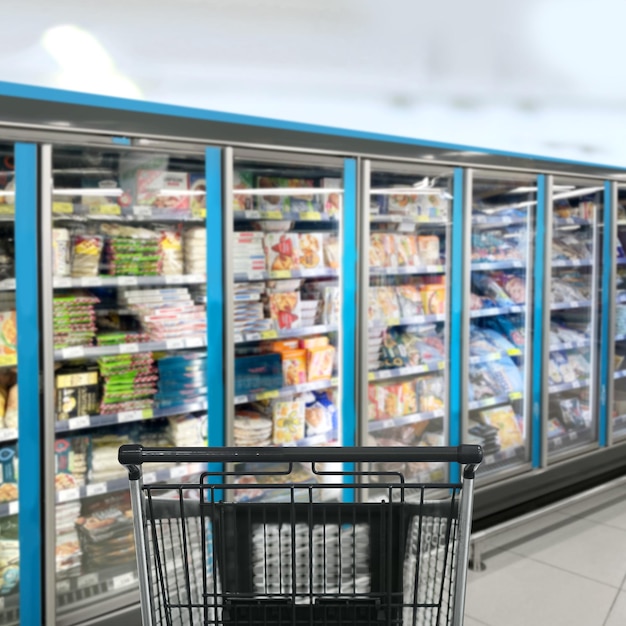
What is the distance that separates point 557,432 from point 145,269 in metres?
2.96

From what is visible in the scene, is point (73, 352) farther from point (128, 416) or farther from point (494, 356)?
point (494, 356)

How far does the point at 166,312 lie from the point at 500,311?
1.97 meters

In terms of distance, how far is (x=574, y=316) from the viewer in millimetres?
4488

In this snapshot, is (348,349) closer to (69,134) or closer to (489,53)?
(69,134)

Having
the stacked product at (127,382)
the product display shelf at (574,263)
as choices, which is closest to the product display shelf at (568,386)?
the product display shelf at (574,263)

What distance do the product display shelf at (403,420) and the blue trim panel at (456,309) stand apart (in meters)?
0.09

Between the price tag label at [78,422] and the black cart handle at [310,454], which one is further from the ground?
the black cart handle at [310,454]

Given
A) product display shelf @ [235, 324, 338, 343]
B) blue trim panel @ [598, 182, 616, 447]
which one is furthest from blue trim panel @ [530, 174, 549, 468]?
product display shelf @ [235, 324, 338, 343]

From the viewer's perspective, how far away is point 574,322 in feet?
14.7

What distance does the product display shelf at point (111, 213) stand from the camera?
243 cm

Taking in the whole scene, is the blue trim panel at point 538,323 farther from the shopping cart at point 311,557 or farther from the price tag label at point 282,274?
the shopping cart at point 311,557

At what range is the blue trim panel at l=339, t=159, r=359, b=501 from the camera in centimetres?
300

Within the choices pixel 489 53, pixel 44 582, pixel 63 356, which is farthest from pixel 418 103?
pixel 44 582

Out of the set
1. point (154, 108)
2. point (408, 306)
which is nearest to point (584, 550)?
point (408, 306)
